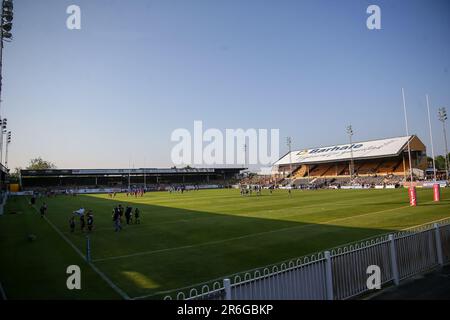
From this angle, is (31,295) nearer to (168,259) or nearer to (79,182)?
(168,259)

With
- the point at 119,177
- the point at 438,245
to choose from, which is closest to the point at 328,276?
the point at 438,245

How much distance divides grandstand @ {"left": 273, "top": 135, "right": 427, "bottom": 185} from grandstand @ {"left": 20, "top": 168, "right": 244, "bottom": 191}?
30.9m

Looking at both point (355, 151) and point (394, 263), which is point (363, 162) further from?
point (394, 263)

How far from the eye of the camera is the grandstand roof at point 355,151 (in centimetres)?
7856

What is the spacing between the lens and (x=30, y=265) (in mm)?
14719

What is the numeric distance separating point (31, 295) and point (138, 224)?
632 inches

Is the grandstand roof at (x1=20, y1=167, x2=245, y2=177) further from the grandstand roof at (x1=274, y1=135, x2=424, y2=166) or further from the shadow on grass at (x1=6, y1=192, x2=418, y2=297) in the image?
the shadow on grass at (x1=6, y1=192, x2=418, y2=297)

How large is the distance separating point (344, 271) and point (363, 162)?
88.4 meters

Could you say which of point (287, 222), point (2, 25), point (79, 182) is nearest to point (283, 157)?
point (79, 182)

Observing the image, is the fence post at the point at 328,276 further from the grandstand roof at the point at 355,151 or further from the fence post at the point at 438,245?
the grandstand roof at the point at 355,151

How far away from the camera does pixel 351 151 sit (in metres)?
84.6

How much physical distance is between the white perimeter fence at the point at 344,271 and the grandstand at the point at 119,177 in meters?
97.4

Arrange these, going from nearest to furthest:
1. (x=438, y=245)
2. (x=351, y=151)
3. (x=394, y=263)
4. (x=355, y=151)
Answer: (x=394, y=263) → (x=438, y=245) → (x=351, y=151) → (x=355, y=151)

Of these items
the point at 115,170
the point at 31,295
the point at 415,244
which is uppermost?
the point at 115,170
